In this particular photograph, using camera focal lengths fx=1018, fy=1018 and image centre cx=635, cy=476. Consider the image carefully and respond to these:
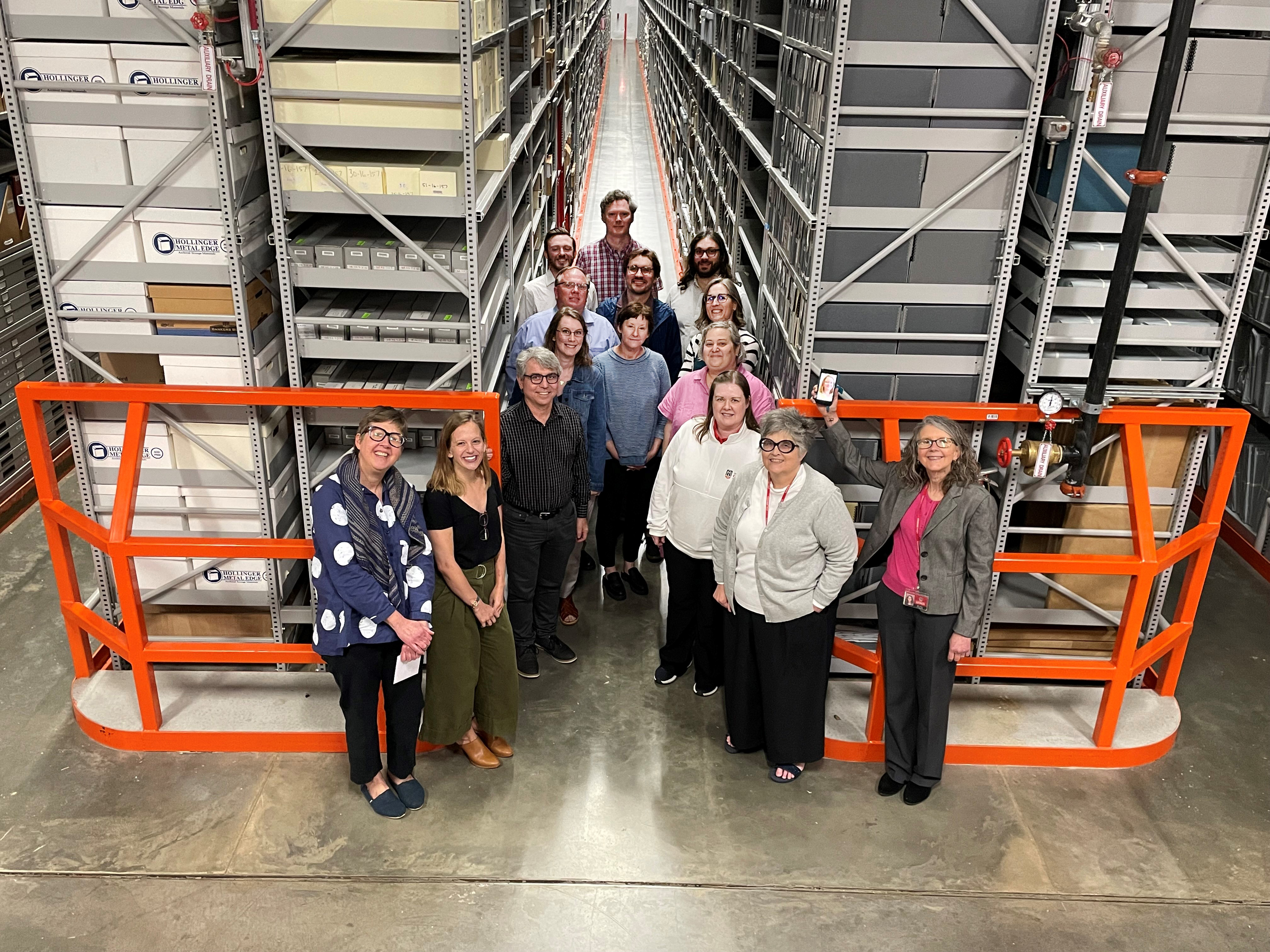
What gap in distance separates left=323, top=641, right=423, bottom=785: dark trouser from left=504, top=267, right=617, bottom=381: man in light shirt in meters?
1.86

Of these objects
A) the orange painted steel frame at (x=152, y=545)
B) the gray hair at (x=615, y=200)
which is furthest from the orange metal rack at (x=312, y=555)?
the gray hair at (x=615, y=200)

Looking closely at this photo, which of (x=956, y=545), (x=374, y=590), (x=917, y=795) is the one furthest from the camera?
(x=917, y=795)

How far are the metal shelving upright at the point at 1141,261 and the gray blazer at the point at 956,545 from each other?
750mm

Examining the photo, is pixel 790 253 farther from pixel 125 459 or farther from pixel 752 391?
pixel 125 459

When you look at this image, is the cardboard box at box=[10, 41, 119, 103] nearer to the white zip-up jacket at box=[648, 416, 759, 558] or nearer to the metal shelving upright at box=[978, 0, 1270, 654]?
the white zip-up jacket at box=[648, 416, 759, 558]

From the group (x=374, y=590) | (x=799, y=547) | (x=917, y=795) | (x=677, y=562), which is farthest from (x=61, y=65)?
(x=917, y=795)

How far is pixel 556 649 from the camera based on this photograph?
5.29 meters

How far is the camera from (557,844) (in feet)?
13.4

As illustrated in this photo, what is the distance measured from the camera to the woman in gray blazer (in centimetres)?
398

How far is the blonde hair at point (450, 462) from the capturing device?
13.0ft

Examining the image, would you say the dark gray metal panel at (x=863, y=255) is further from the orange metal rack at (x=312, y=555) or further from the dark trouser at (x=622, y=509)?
the dark trouser at (x=622, y=509)

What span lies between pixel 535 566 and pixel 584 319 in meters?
1.32

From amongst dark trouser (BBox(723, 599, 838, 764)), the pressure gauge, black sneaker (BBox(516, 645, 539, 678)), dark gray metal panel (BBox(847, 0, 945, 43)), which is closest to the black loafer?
black sneaker (BBox(516, 645, 539, 678))

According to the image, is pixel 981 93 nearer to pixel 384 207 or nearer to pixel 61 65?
pixel 384 207
